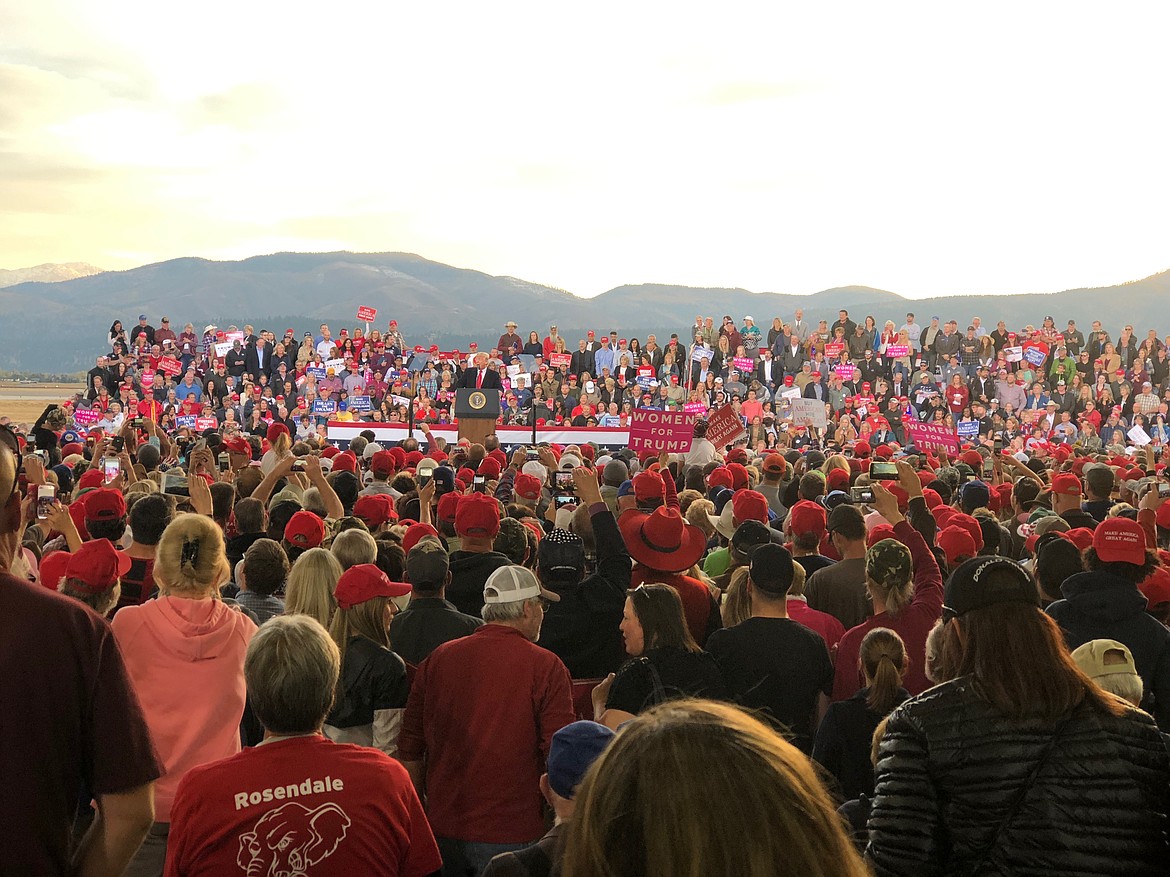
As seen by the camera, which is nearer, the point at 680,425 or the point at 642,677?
the point at 642,677

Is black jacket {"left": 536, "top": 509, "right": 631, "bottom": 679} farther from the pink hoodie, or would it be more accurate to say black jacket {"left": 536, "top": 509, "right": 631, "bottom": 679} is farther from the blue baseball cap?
the blue baseball cap

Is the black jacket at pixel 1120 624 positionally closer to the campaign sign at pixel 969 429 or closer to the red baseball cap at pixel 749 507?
the red baseball cap at pixel 749 507

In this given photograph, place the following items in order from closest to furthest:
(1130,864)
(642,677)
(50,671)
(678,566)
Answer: (50,671) → (1130,864) → (642,677) → (678,566)

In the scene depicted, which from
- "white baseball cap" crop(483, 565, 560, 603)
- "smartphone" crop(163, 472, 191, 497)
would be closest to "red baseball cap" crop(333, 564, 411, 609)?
"white baseball cap" crop(483, 565, 560, 603)

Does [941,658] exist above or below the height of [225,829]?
above

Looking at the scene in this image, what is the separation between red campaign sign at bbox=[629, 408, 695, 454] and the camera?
1283cm

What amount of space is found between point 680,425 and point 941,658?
980 centimetres

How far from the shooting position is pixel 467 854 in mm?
4371

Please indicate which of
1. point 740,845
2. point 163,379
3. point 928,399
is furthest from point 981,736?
point 163,379

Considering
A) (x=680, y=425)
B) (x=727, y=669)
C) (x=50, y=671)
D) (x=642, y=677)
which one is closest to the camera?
(x=50, y=671)

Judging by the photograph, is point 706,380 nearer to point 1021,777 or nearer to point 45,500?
point 45,500

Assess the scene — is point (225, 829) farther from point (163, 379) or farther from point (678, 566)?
point (163, 379)

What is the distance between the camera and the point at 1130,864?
277 cm

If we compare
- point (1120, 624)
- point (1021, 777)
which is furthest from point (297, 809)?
point (1120, 624)
